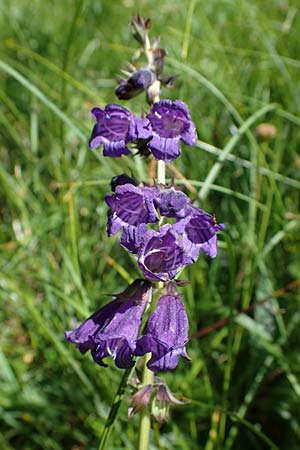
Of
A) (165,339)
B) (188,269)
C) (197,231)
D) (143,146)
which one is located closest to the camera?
(165,339)

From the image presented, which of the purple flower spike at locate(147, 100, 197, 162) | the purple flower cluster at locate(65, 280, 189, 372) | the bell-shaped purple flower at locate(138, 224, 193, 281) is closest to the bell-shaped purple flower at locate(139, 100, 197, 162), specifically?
the purple flower spike at locate(147, 100, 197, 162)

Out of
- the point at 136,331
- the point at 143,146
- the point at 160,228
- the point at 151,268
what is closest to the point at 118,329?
the point at 136,331

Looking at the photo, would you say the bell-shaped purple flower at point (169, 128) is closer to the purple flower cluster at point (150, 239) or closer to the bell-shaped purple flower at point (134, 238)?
the purple flower cluster at point (150, 239)

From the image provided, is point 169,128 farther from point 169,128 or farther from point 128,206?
point 128,206

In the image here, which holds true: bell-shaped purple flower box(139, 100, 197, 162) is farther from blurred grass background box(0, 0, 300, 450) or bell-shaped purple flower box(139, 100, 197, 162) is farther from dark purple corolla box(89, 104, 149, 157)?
blurred grass background box(0, 0, 300, 450)

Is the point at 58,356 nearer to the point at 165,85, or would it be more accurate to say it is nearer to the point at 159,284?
the point at 159,284

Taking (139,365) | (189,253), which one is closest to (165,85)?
(189,253)

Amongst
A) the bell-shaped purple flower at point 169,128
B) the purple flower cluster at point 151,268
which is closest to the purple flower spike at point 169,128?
the bell-shaped purple flower at point 169,128
